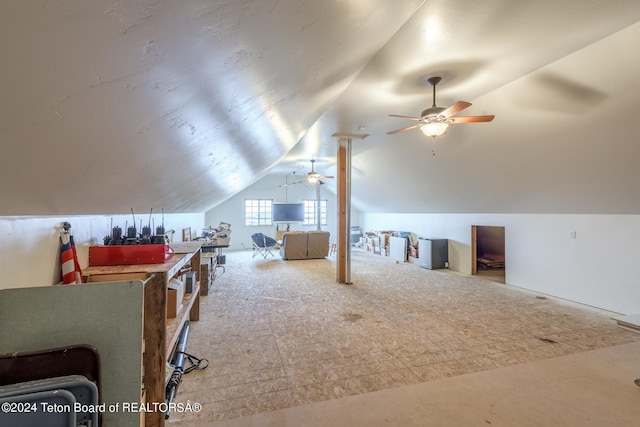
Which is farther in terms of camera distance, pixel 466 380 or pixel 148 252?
pixel 466 380

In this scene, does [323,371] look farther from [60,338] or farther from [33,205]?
[33,205]

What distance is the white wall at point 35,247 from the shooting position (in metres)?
1.28

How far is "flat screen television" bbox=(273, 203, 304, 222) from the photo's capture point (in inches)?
384

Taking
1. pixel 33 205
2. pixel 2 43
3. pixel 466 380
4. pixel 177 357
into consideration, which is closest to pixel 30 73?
pixel 2 43

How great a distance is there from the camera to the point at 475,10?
6.21ft

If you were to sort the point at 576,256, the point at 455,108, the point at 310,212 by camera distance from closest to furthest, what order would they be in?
the point at 455,108 → the point at 576,256 → the point at 310,212

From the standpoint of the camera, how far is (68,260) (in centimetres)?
162

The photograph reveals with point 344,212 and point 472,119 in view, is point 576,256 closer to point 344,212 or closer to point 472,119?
point 472,119

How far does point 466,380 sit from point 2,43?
2940mm

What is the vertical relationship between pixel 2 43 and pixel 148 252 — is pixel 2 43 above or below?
above

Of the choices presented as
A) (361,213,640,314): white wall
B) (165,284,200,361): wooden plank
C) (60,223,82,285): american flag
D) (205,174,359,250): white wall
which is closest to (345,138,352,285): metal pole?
(361,213,640,314): white wall

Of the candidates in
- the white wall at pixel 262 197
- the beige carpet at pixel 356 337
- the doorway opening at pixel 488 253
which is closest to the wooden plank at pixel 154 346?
the beige carpet at pixel 356 337

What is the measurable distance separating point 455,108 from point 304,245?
19.4ft

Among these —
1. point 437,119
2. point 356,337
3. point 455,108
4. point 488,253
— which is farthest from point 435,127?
point 488,253
